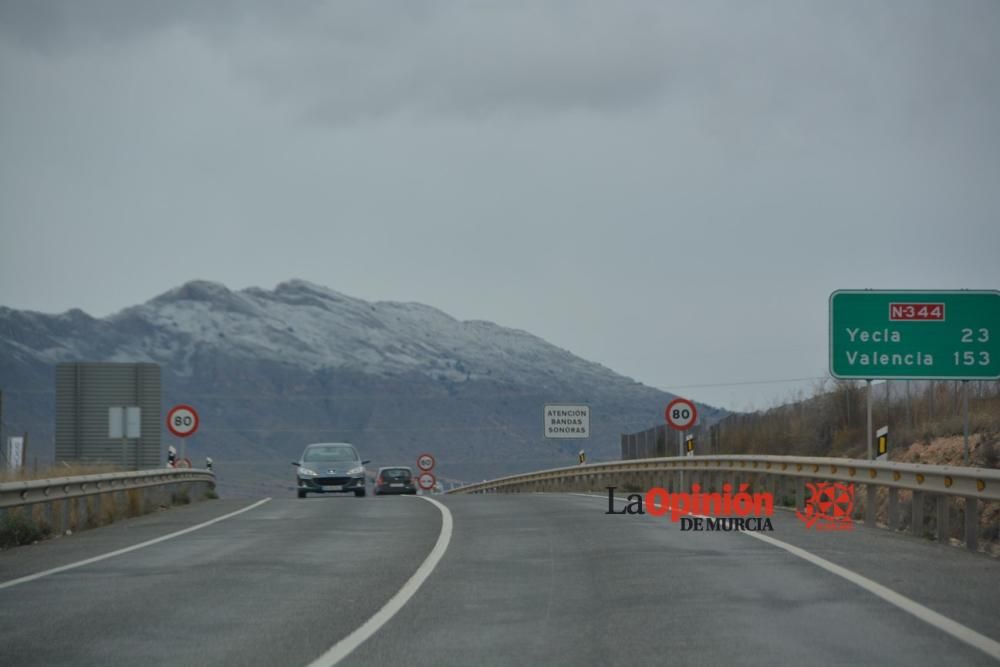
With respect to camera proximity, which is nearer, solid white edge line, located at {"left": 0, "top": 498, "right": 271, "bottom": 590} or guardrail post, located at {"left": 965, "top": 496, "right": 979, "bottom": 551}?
solid white edge line, located at {"left": 0, "top": 498, "right": 271, "bottom": 590}

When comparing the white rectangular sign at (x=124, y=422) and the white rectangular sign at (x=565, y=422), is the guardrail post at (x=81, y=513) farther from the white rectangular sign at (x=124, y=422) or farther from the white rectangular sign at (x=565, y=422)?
the white rectangular sign at (x=565, y=422)

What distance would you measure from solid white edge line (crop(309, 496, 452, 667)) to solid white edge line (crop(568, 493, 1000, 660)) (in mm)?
3902

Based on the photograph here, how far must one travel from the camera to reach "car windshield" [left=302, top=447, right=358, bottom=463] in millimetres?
44875

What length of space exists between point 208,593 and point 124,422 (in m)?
22.7

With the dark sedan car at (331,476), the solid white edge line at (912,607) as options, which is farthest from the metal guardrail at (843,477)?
the dark sedan car at (331,476)

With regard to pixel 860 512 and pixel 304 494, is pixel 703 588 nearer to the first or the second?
pixel 860 512

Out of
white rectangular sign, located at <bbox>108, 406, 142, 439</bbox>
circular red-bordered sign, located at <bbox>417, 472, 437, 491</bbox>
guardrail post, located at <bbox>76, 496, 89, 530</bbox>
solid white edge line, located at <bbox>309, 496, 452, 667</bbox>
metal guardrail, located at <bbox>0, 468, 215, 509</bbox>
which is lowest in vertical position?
circular red-bordered sign, located at <bbox>417, 472, 437, 491</bbox>

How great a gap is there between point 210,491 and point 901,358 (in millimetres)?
21300

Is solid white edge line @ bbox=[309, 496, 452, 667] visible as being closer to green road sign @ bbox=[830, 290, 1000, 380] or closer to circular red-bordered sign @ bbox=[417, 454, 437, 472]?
green road sign @ bbox=[830, 290, 1000, 380]

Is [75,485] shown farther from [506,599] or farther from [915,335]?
[915,335]

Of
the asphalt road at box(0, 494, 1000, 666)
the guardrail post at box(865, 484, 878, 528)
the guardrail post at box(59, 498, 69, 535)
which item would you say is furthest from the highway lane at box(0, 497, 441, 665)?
the guardrail post at box(865, 484, 878, 528)

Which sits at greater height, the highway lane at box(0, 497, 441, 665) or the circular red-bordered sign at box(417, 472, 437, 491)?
the highway lane at box(0, 497, 441, 665)

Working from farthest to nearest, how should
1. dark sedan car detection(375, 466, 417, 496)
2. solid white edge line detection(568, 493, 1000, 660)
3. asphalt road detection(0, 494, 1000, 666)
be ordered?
1. dark sedan car detection(375, 466, 417, 496)
2. asphalt road detection(0, 494, 1000, 666)
3. solid white edge line detection(568, 493, 1000, 660)

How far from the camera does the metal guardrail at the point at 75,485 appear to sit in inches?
836
